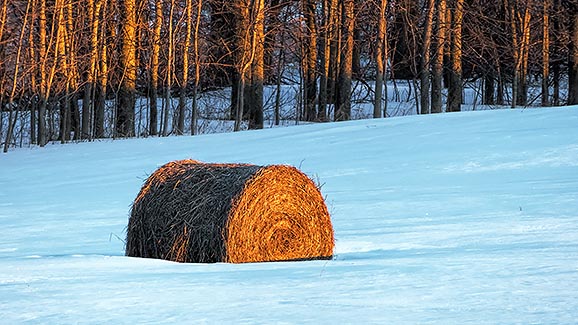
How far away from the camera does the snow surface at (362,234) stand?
5.85 metres

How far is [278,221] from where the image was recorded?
8742 millimetres

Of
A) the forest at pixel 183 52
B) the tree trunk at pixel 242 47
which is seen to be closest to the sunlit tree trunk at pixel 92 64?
the forest at pixel 183 52

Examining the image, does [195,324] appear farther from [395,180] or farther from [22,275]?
[395,180]

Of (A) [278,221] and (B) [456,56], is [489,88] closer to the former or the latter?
(B) [456,56]

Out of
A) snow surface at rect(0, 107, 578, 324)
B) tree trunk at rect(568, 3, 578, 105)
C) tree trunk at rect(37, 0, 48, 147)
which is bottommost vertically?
snow surface at rect(0, 107, 578, 324)

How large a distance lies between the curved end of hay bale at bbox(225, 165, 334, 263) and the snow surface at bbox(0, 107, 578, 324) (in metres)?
0.29

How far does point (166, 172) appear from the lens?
9.20 metres

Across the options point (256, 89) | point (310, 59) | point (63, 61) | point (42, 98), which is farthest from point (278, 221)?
point (310, 59)

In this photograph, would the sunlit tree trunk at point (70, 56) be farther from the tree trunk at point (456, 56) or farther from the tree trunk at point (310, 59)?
the tree trunk at point (456, 56)

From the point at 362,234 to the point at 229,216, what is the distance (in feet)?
6.00

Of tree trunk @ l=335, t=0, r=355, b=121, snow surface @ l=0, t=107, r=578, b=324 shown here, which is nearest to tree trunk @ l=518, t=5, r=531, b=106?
tree trunk @ l=335, t=0, r=355, b=121

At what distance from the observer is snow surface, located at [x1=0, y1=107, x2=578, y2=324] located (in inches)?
230

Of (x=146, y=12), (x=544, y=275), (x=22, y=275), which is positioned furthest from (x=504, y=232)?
(x=146, y=12)

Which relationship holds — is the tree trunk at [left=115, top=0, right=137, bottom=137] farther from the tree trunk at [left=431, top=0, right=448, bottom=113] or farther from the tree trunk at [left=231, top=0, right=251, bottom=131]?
the tree trunk at [left=431, top=0, right=448, bottom=113]
